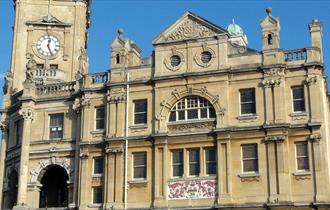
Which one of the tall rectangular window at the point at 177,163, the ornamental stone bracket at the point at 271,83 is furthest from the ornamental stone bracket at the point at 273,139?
the tall rectangular window at the point at 177,163

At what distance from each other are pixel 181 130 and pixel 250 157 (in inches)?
186

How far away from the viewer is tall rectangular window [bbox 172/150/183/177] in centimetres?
3888

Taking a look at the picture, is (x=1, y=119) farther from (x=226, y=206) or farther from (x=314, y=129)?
(x=314, y=129)

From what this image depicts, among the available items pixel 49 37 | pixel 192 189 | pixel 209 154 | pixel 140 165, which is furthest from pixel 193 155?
pixel 49 37

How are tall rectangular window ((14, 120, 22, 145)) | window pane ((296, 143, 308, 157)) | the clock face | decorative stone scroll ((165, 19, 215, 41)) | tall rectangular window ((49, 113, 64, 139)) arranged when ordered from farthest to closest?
the clock face < tall rectangular window ((14, 120, 22, 145)) < tall rectangular window ((49, 113, 64, 139)) < decorative stone scroll ((165, 19, 215, 41)) < window pane ((296, 143, 308, 157))

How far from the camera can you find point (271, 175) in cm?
3666

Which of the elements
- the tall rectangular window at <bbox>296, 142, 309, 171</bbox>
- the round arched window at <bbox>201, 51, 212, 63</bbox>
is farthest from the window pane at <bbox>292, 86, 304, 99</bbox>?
the round arched window at <bbox>201, 51, 212, 63</bbox>

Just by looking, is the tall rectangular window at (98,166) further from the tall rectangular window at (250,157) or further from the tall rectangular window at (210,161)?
the tall rectangular window at (250,157)

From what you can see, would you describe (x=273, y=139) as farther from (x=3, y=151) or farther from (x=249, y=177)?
(x=3, y=151)

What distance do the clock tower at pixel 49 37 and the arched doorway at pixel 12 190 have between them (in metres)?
7.36

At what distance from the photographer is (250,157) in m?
37.8

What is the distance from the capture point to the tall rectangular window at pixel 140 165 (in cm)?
3966

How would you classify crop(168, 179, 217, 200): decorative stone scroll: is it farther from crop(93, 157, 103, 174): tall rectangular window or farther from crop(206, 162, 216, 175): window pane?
crop(93, 157, 103, 174): tall rectangular window

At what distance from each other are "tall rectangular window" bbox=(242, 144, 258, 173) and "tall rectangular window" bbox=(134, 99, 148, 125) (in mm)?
6939
